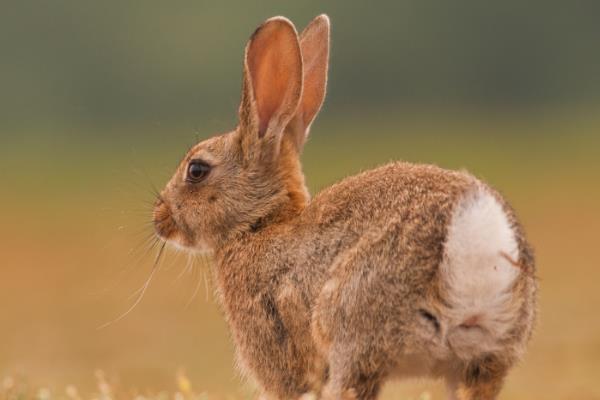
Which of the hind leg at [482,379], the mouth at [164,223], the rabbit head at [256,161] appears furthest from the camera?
the mouth at [164,223]

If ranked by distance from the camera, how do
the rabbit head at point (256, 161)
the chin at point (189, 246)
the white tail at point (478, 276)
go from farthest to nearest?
the chin at point (189, 246), the rabbit head at point (256, 161), the white tail at point (478, 276)

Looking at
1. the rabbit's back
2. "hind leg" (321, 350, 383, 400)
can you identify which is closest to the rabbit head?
the rabbit's back

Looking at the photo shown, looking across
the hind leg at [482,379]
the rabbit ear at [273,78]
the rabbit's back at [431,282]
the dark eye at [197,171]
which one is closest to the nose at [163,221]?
the dark eye at [197,171]

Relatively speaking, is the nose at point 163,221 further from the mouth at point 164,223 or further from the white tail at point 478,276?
the white tail at point 478,276

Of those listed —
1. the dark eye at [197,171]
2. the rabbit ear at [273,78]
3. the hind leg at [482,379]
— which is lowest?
the hind leg at [482,379]

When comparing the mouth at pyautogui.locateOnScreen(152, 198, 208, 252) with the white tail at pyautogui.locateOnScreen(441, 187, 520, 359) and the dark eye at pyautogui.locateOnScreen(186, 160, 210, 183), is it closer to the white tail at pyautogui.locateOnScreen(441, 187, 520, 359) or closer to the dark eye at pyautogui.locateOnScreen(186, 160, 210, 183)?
the dark eye at pyautogui.locateOnScreen(186, 160, 210, 183)

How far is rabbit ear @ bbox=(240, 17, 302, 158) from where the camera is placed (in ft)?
22.9

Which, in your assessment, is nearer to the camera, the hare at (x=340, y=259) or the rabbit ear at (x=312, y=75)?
the hare at (x=340, y=259)

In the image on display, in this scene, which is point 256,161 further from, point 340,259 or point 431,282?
point 431,282

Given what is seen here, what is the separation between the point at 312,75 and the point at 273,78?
0.65m

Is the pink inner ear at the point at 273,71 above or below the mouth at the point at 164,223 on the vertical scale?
above

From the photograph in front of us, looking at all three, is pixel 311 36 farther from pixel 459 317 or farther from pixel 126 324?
pixel 126 324

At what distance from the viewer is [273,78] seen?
7035 mm

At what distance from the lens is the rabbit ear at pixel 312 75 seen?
24.2ft
